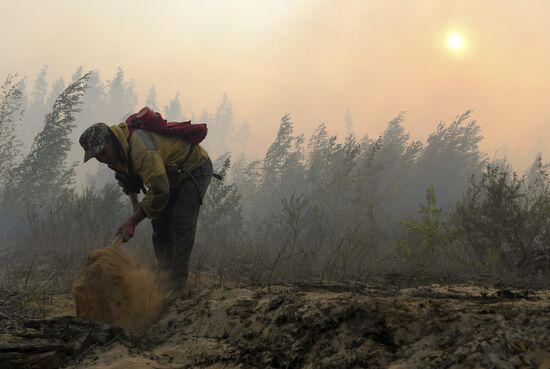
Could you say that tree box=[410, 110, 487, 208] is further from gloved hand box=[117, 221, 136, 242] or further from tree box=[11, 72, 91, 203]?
gloved hand box=[117, 221, 136, 242]

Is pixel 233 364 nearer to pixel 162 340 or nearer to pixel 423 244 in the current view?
pixel 162 340

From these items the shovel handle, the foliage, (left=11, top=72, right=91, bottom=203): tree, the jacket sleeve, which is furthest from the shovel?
(left=11, top=72, right=91, bottom=203): tree

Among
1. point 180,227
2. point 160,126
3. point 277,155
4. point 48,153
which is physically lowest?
point 180,227

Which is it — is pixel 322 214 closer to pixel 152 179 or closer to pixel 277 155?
pixel 152 179

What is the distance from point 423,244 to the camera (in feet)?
18.5

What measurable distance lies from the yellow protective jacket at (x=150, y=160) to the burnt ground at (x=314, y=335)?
32.8 inches

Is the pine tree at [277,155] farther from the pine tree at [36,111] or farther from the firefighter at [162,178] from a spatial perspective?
the pine tree at [36,111]

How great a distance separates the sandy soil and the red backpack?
4.96ft

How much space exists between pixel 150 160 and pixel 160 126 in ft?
1.55

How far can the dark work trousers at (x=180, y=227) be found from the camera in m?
3.28

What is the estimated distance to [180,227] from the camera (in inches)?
132

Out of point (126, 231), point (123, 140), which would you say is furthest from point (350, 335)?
point (123, 140)

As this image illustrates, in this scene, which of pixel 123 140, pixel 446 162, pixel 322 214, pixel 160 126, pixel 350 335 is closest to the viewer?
pixel 350 335

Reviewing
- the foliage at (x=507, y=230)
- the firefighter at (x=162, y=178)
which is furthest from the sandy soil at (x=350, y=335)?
the foliage at (x=507, y=230)
